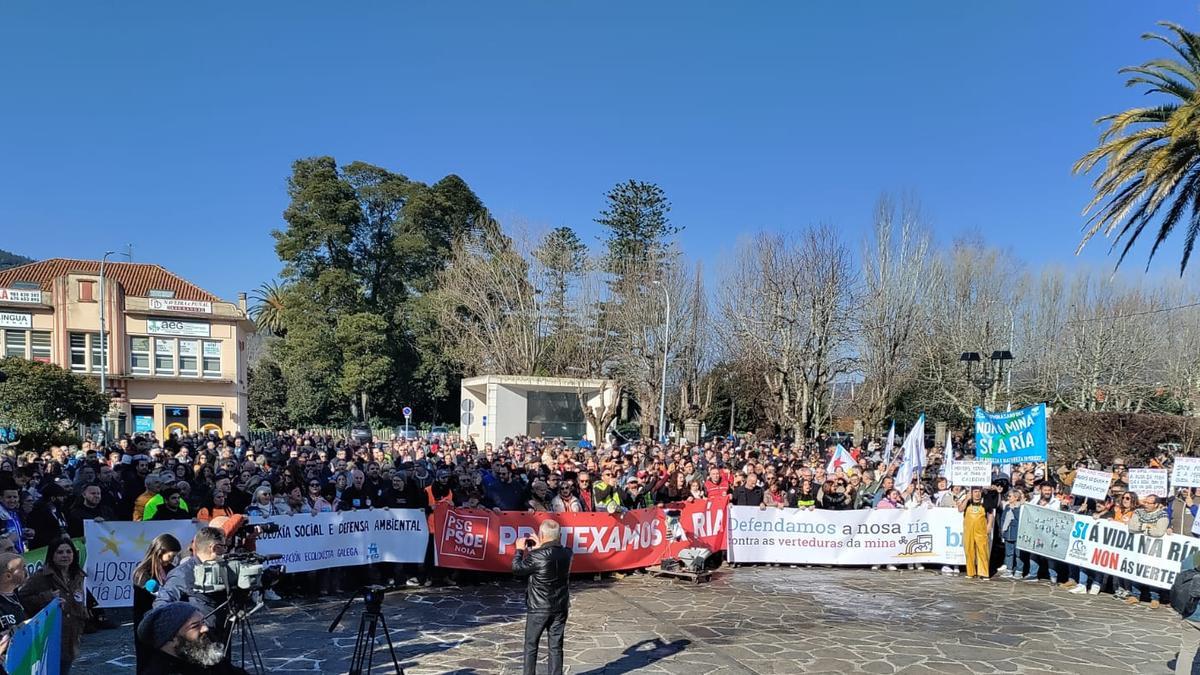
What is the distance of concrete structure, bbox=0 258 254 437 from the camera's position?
144 ft

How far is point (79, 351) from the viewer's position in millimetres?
44500

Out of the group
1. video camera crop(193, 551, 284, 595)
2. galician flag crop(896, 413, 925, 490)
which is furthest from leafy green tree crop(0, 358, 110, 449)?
galician flag crop(896, 413, 925, 490)

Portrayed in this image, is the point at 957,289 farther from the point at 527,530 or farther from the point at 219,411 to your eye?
the point at 219,411

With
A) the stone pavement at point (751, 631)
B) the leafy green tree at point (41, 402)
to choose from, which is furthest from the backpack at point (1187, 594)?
the leafy green tree at point (41, 402)

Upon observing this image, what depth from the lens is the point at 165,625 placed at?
423 cm

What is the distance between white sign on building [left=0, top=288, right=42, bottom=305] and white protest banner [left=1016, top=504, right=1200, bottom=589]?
4832 centimetres

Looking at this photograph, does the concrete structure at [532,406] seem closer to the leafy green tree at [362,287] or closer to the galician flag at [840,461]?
the leafy green tree at [362,287]

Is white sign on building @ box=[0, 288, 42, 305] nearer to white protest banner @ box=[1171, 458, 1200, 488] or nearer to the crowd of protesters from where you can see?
the crowd of protesters

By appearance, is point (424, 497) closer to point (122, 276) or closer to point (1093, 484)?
point (1093, 484)

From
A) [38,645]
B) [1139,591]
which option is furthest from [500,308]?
[38,645]

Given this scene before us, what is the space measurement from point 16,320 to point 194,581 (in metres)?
47.2

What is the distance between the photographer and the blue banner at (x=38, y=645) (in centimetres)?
401

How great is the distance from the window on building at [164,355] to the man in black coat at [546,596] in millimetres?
45663

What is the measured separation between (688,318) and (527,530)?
29.8 m
